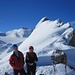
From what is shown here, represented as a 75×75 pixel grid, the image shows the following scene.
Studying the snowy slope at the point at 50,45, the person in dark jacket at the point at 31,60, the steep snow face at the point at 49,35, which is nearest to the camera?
the person in dark jacket at the point at 31,60

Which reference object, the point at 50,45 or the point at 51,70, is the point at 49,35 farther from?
the point at 51,70

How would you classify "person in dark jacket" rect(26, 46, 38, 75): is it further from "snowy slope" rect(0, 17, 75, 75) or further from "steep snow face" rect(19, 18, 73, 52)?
"steep snow face" rect(19, 18, 73, 52)

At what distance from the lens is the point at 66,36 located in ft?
85.9

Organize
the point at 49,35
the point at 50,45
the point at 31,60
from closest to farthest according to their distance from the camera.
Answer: the point at 31,60
the point at 50,45
the point at 49,35

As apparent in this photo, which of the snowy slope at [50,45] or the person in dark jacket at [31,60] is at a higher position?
the snowy slope at [50,45]

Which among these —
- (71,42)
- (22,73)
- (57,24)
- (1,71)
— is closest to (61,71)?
(1,71)

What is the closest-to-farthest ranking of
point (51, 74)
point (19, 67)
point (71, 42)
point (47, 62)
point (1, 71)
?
point (19, 67)
point (51, 74)
point (1, 71)
point (47, 62)
point (71, 42)

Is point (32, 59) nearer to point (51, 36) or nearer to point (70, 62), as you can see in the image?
point (70, 62)

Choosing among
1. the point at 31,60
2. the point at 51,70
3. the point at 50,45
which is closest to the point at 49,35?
the point at 50,45

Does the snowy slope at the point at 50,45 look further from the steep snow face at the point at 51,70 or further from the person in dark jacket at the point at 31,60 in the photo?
the person in dark jacket at the point at 31,60

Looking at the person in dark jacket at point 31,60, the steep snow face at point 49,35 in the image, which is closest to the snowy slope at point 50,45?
the steep snow face at point 49,35

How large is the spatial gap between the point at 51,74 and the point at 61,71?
0.68 m

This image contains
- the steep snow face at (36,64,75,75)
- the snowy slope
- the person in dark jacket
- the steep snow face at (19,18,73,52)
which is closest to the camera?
the person in dark jacket

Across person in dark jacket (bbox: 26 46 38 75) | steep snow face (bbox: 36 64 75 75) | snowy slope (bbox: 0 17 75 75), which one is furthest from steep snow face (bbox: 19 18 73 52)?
A: person in dark jacket (bbox: 26 46 38 75)
